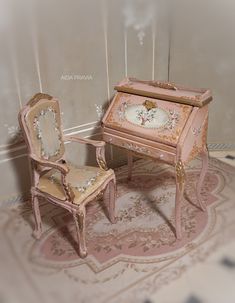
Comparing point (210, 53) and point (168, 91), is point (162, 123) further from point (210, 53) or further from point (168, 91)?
point (210, 53)

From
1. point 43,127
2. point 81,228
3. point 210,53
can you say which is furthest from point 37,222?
point 210,53

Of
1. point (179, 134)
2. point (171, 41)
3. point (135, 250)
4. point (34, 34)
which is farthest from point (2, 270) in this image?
point (171, 41)

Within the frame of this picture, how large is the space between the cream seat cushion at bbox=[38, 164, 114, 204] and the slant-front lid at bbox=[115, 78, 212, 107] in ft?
2.30

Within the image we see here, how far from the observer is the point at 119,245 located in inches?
105

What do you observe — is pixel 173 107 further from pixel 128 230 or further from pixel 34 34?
pixel 34 34

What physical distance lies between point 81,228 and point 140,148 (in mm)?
744

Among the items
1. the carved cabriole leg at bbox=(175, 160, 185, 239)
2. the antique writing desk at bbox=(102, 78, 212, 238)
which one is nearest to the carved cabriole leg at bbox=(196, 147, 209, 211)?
the antique writing desk at bbox=(102, 78, 212, 238)

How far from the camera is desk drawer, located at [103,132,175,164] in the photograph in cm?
251

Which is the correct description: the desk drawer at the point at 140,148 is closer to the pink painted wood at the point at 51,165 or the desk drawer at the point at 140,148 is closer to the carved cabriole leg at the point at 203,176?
the pink painted wood at the point at 51,165

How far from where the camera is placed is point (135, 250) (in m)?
2.62

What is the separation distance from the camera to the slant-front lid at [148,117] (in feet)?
8.21

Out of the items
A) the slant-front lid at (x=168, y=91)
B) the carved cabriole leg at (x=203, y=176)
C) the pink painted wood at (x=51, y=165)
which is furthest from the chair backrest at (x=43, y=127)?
the carved cabriole leg at (x=203, y=176)

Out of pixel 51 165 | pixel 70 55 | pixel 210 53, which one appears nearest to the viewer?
pixel 51 165

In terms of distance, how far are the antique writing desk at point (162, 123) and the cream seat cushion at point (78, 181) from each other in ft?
1.10
